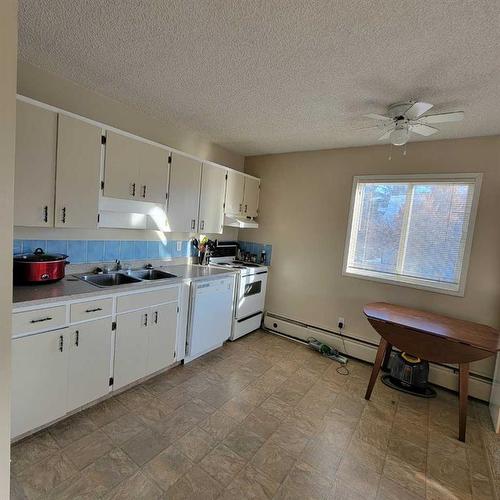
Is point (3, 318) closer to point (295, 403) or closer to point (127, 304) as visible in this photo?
point (127, 304)

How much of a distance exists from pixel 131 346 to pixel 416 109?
9.29 ft

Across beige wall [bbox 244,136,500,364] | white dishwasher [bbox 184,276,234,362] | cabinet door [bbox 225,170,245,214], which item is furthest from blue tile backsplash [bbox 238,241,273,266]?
white dishwasher [bbox 184,276,234,362]

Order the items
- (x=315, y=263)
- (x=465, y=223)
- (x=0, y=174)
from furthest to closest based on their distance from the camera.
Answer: (x=315, y=263) < (x=465, y=223) < (x=0, y=174)

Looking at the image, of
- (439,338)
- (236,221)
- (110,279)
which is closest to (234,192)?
(236,221)

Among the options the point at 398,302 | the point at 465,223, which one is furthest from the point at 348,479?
the point at 465,223

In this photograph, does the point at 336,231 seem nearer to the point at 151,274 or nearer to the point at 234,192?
the point at 234,192

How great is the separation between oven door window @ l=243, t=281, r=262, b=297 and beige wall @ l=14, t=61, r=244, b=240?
1.08m

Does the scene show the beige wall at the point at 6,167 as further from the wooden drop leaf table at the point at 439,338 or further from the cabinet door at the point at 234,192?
the cabinet door at the point at 234,192

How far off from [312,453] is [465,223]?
2.57 metres

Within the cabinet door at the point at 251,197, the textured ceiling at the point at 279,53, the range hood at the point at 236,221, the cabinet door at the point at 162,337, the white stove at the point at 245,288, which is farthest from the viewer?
the cabinet door at the point at 251,197

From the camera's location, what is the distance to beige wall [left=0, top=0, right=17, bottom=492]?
2.61 ft

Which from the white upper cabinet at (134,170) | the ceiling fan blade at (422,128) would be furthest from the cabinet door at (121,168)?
the ceiling fan blade at (422,128)

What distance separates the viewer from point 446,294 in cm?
289

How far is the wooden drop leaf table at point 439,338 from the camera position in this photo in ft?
7.14
